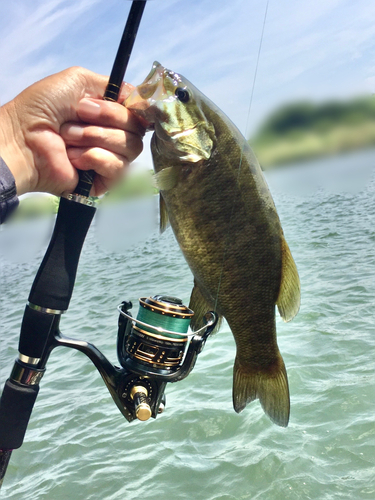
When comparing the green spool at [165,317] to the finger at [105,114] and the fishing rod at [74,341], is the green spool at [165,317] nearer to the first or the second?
the fishing rod at [74,341]

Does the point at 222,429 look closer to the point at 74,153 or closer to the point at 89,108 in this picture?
the point at 74,153

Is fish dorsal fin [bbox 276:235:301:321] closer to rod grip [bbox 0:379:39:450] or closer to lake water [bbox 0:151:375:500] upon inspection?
rod grip [bbox 0:379:39:450]

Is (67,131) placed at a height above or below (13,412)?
above

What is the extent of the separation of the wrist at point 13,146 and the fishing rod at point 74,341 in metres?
0.20

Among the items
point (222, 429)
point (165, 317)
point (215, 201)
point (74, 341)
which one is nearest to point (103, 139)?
point (215, 201)

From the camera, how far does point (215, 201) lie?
76.9 inches

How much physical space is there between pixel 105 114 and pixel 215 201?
57 centimetres

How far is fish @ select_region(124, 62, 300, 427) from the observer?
1951 mm

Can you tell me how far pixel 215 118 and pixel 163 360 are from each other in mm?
1065

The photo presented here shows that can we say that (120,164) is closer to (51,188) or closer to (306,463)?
(51,188)

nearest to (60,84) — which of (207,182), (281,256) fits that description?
(207,182)

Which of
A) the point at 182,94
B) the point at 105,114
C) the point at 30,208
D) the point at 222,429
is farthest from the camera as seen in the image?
the point at 222,429

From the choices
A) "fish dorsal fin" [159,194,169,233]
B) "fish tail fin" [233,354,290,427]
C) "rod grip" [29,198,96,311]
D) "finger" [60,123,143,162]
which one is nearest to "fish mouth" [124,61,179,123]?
"finger" [60,123,143,162]

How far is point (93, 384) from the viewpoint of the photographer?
6.39 m
